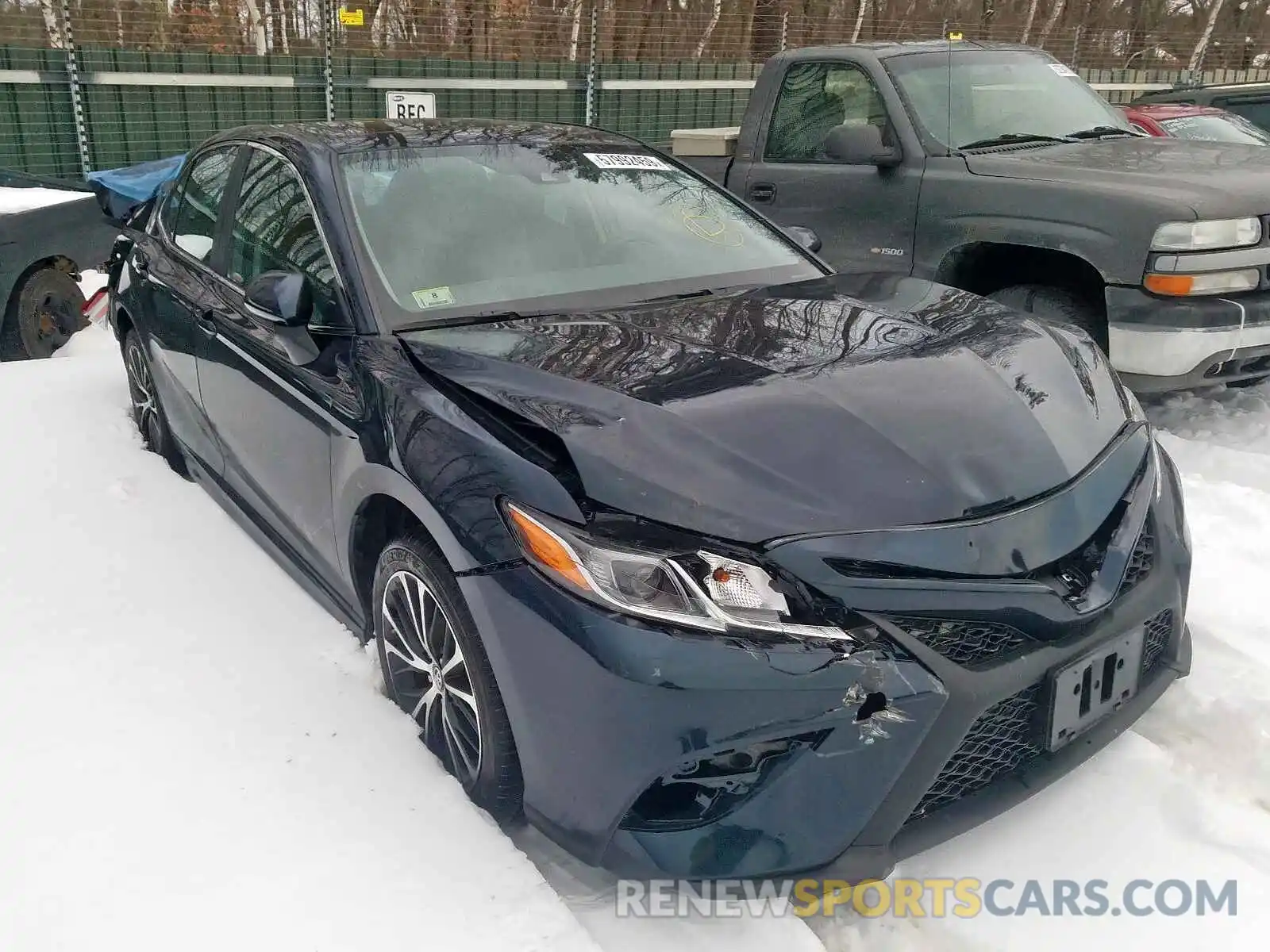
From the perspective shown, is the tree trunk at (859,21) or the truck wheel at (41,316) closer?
the truck wheel at (41,316)

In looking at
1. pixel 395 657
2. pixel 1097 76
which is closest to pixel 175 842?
pixel 395 657

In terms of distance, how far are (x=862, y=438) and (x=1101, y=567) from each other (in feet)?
1.86

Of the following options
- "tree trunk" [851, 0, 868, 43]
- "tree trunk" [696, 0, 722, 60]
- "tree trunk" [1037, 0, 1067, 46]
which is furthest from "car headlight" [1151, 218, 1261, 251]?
"tree trunk" [1037, 0, 1067, 46]

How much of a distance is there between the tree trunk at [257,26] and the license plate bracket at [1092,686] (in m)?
14.2

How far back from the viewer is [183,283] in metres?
3.94

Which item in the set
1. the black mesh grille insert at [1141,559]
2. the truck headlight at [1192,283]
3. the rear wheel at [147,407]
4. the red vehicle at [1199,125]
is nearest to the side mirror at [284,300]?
the rear wheel at [147,407]

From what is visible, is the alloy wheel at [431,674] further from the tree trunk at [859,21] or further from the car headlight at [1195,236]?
the tree trunk at [859,21]

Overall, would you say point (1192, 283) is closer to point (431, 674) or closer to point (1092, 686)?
point (1092, 686)

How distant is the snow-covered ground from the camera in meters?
2.13

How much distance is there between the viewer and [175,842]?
230 centimetres

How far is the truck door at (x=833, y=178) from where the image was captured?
5.38m

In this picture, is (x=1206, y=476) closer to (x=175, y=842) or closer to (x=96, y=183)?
(x=175, y=842)

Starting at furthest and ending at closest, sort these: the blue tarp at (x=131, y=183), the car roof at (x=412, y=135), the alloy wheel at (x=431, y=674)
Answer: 1. the blue tarp at (x=131, y=183)
2. the car roof at (x=412, y=135)
3. the alloy wheel at (x=431, y=674)

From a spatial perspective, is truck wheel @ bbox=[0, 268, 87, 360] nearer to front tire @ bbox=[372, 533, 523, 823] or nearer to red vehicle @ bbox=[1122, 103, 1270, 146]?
front tire @ bbox=[372, 533, 523, 823]
